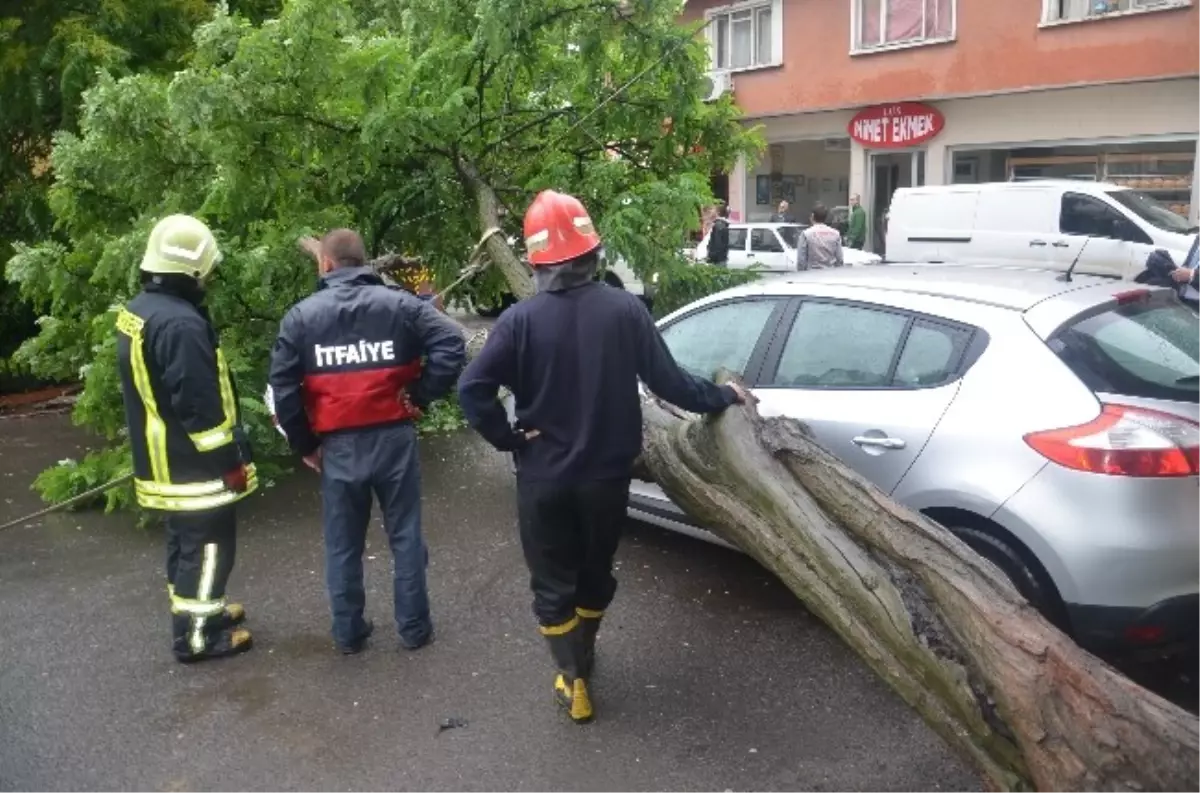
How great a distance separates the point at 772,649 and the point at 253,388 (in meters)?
3.71

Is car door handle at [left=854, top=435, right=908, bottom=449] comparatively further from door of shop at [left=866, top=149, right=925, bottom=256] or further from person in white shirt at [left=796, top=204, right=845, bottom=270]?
door of shop at [left=866, top=149, right=925, bottom=256]

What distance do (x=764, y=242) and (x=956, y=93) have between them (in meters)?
4.96

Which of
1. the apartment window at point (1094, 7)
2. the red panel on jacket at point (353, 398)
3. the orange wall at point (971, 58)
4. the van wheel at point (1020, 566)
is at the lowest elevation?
the van wheel at point (1020, 566)

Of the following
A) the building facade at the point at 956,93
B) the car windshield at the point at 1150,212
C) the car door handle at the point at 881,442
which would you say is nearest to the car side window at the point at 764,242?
the building facade at the point at 956,93

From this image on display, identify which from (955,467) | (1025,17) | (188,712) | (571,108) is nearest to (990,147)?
(1025,17)

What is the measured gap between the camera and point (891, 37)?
800 inches

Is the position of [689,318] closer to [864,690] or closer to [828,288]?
[828,288]

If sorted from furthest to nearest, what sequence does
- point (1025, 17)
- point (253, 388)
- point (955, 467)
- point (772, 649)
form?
point (1025, 17)
point (253, 388)
point (772, 649)
point (955, 467)

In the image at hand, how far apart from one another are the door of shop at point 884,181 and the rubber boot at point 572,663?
729 inches

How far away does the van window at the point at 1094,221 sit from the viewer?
1343 cm

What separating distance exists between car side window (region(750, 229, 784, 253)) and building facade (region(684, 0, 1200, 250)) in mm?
2033

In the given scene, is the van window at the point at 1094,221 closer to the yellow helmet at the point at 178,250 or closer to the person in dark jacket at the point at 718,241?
the person in dark jacket at the point at 718,241

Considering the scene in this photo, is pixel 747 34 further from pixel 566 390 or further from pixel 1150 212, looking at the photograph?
pixel 566 390

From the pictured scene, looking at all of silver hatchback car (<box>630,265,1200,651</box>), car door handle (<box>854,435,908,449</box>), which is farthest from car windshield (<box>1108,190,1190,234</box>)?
car door handle (<box>854,435,908,449</box>)
